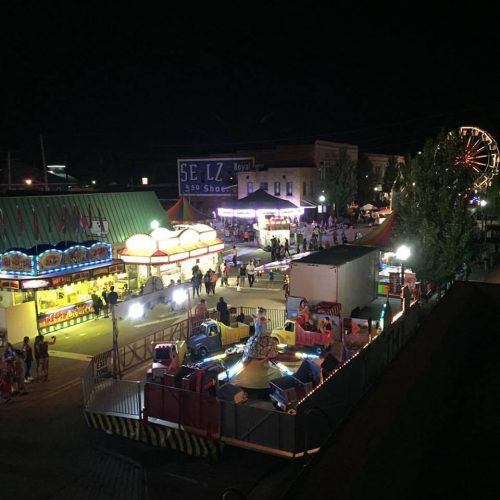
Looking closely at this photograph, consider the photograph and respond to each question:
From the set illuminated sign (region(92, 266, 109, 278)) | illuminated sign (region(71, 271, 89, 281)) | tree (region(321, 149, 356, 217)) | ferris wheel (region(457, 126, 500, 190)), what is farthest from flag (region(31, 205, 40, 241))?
tree (region(321, 149, 356, 217))

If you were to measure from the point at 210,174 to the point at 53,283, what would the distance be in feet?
129

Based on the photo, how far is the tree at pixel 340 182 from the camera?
5400 centimetres

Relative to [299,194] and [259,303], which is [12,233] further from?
[299,194]

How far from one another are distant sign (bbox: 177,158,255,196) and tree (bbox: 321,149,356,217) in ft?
26.5

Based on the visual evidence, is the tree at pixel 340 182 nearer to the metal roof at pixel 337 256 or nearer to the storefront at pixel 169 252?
the storefront at pixel 169 252

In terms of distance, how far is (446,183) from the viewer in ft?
67.6

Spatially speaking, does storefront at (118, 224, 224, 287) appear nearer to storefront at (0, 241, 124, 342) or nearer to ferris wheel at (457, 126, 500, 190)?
storefront at (0, 241, 124, 342)

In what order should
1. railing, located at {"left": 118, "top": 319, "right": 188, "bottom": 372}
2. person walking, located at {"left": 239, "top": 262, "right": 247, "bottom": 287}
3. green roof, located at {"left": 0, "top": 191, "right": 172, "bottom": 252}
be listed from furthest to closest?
person walking, located at {"left": 239, "top": 262, "right": 247, "bottom": 287} < green roof, located at {"left": 0, "top": 191, "right": 172, "bottom": 252} < railing, located at {"left": 118, "top": 319, "right": 188, "bottom": 372}

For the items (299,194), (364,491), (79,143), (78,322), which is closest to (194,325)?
(78,322)

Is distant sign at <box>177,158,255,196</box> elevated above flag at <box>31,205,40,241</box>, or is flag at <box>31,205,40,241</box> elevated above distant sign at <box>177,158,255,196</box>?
distant sign at <box>177,158,255,196</box>

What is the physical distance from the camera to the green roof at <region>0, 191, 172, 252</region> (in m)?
19.6

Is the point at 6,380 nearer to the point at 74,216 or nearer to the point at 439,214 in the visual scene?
the point at 74,216

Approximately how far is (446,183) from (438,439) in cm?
1900

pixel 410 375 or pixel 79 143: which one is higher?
pixel 79 143
